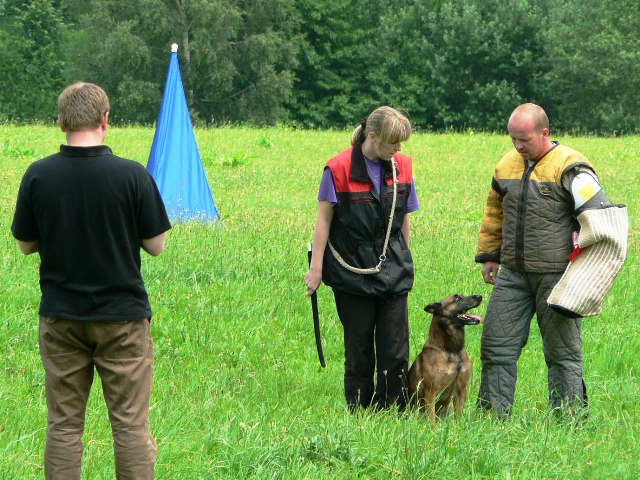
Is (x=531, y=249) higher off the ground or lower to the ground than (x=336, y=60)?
lower

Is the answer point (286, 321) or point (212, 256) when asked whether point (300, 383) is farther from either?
point (212, 256)

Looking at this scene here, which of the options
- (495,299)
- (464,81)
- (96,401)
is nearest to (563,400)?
(495,299)

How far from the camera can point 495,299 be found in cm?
578

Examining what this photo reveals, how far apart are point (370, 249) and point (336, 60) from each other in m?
51.1

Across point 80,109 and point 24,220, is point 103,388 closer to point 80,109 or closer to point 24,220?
point 24,220

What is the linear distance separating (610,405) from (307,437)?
257cm

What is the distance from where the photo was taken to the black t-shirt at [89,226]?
11.8 ft

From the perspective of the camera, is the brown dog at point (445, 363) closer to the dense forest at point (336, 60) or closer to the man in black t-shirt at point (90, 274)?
the man in black t-shirt at point (90, 274)

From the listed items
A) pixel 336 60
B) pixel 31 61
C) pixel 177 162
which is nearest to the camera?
pixel 177 162

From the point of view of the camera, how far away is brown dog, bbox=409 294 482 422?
5613mm

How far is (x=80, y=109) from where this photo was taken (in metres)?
3.58

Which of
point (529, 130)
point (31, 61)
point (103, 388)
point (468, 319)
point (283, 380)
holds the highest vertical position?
point (31, 61)

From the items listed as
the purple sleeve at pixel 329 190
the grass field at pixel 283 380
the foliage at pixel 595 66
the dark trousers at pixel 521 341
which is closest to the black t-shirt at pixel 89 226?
the grass field at pixel 283 380

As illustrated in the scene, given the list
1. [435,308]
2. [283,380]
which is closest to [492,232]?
[435,308]
